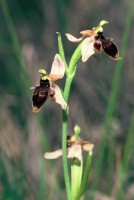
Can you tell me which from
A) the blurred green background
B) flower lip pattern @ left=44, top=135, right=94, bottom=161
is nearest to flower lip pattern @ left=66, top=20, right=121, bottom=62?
flower lip pattern @ left=44, top=135, right=94, bottom=161

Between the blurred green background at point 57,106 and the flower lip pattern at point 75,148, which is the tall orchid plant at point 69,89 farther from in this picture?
the blurred green background at point 57,106

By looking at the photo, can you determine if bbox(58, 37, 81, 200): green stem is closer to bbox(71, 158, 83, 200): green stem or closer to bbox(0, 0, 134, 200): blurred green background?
bbox(71, 158, 83, 200): green stem

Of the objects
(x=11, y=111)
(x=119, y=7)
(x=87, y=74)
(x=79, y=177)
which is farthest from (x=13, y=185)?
(x=119, y=7)

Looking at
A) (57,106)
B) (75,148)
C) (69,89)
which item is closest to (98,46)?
(69,89)

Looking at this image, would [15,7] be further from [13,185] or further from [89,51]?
[89,51]

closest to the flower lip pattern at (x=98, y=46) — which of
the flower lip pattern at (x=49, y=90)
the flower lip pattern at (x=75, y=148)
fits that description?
the flower lip pattern at (x=49, y=90)

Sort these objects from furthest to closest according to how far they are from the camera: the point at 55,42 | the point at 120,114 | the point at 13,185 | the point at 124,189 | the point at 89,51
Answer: the point at 55,42
the point at 120,114
the point at 124,189
the point at 13,185
the point at 89,51

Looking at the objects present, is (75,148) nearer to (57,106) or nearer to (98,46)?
(98,46)
